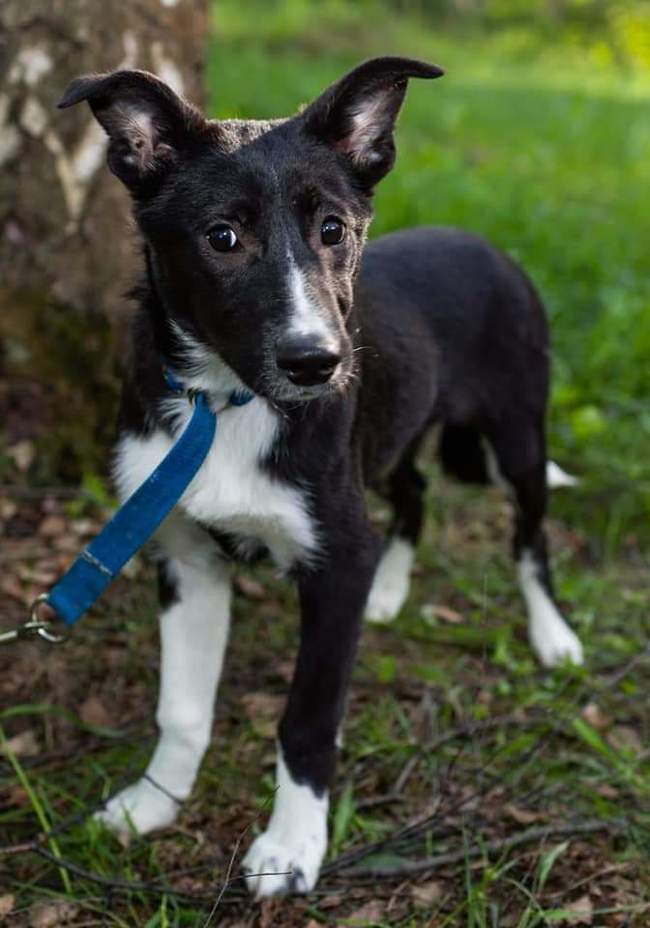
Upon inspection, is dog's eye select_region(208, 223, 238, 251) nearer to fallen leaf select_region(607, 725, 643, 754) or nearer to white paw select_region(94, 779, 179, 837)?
white paw select_region(94, 779, 179, 837)

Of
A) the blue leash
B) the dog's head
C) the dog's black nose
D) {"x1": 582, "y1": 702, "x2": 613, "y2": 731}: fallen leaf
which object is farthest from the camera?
{"x1": 582, "y1": 702, "x2": 613, "y2": 731}: fallen leaf

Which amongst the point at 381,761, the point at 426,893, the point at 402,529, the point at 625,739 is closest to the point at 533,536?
the point at 402,529

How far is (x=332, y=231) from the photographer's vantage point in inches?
105

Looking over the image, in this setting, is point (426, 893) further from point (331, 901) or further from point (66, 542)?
point (66, 542)

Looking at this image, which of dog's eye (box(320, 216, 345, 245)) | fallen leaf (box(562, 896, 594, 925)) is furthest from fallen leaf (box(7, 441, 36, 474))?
fallen leaf (box(562, 896, 594, 925))

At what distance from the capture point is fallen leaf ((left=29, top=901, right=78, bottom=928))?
8.80 ft

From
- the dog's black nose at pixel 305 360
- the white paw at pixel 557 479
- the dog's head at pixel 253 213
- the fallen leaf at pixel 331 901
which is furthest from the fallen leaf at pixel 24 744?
the white paw at pixel 557 479

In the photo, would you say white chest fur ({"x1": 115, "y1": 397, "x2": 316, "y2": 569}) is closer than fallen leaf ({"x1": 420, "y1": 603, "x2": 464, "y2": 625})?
Yes

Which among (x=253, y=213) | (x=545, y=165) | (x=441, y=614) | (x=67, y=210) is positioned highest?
(x=253, y=213)

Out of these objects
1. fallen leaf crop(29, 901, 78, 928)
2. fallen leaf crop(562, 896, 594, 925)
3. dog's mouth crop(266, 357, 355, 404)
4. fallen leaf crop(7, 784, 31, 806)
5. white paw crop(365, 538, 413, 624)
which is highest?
dog's mouth crop(266, 357, 355, 404)

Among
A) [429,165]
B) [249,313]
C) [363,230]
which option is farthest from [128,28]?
[429,165]

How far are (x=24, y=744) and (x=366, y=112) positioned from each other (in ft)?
6.57

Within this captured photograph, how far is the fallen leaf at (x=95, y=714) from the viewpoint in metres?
3.45

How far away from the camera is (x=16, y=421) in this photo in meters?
4.46
